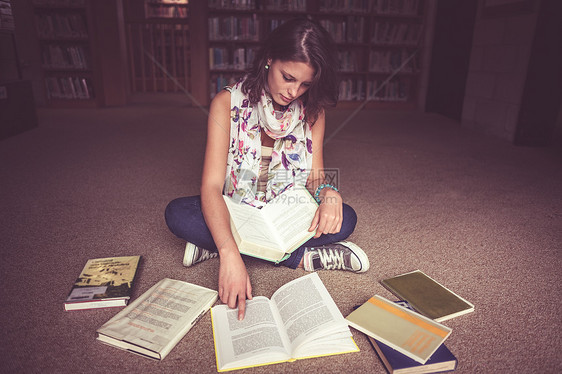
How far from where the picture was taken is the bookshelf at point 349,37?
395 centimetres

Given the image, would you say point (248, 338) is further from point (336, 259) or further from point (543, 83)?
point (543, 83)

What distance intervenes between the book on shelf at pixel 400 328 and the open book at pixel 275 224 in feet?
0.75

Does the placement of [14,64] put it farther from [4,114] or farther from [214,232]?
[214,232]

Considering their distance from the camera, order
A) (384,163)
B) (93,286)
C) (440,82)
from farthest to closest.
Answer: (440,82) → (384,163) → (93,286)

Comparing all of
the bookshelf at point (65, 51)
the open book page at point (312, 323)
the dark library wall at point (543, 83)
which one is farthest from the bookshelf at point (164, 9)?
the open book page at point (312, 323)

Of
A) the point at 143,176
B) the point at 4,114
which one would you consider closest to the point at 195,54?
the point at 4,114

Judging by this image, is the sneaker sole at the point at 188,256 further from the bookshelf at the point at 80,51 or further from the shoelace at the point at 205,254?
the bookshelf at the point at 80,51

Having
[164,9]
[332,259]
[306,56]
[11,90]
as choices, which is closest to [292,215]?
[332,259]

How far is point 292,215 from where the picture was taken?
1.02m

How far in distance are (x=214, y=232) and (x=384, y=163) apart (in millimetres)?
1590

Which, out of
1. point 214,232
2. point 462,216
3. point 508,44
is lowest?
point 462,216

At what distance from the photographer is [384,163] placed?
2258 millimetres

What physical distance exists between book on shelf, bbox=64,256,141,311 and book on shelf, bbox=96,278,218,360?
77 millimetres

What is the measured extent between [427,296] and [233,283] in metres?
0.51
